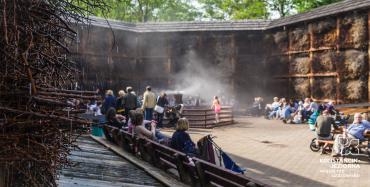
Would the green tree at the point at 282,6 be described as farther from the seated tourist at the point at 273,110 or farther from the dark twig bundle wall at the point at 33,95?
the dark twig bundle wall at the point at 33,95

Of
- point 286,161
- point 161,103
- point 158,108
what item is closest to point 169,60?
point 161,103

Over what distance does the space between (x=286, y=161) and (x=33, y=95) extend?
9.66 meters

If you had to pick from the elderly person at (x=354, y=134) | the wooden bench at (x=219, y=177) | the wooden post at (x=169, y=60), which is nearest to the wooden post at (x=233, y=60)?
the wooden post at (x=169, y=60)

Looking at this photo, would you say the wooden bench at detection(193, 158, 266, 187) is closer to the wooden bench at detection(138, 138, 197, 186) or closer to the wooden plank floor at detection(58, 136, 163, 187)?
the wooden bench at detection(138, 138, 197, 186)

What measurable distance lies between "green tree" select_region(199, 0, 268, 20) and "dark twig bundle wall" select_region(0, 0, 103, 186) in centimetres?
4284

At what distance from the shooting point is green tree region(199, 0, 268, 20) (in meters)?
45.4

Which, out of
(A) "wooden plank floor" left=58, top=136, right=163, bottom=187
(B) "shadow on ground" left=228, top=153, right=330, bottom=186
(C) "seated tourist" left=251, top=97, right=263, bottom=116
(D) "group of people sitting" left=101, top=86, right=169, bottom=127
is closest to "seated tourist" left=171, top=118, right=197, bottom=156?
(A) "wooden plank floor" left=58, top=136, right=163, bottom=187

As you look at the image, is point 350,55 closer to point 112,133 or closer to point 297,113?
point 297,113

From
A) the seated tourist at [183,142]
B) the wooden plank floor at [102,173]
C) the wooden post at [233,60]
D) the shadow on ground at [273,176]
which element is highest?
the wooden post at [233,60]

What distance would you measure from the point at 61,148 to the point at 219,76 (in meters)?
27.9

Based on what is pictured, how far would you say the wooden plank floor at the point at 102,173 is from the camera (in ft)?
21.1

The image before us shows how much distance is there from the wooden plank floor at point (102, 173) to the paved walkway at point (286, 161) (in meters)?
2.99

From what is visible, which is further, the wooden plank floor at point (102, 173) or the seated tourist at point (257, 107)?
the seated tourist at point (257, 107)

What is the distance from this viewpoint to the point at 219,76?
31375 millimetres
